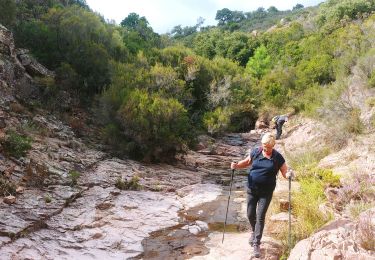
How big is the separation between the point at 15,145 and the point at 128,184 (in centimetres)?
329

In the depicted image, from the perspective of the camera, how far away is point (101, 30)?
84.8 feet

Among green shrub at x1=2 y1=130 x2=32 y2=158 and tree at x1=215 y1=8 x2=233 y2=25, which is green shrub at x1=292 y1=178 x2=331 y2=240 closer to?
green shrub at x1=2 y1=130 x2=32 y2=158

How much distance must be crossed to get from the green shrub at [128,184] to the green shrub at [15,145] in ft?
8.92

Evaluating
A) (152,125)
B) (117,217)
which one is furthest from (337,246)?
(152,125)

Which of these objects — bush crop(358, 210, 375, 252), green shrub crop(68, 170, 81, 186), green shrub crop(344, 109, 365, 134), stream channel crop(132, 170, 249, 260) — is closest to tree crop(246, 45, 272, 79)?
green shrub crop(344, 109, 365, 134)

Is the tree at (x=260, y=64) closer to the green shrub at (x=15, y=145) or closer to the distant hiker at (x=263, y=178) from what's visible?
the green shrub at (x=15, y=145)

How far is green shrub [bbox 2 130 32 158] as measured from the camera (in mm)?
10469

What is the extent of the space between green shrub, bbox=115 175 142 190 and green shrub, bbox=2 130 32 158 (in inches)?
107

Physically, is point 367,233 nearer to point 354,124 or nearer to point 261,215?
point 261,215

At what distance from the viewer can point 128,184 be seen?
38.0 ft

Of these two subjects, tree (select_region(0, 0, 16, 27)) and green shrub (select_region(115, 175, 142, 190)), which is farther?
tree (select_region(0, 0, 16, 27))

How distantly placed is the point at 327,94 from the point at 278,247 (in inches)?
415

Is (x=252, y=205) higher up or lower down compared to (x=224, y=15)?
lower down

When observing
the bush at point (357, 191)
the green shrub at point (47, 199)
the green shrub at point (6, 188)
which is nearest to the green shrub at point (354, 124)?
the bush at point (357, 191)
